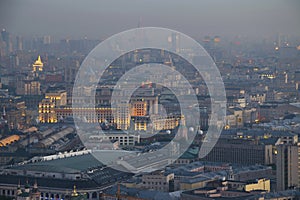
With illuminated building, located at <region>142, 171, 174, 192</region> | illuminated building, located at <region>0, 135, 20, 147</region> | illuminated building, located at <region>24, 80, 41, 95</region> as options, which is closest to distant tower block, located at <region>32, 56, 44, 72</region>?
illuminated building, located at <region>24, 80, 41, 95</region>

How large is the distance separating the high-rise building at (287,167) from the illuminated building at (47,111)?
795 cm

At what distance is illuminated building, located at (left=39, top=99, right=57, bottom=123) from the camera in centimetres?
1806

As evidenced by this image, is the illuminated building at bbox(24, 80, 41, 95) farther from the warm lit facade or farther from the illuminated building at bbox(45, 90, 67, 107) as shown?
the warm lit facade

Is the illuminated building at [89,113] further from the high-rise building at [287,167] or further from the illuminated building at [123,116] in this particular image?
the high-rise building at [287,167]

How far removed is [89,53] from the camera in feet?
94.0

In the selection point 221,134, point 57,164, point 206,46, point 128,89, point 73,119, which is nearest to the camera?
point 57,164

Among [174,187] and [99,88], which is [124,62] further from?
[174,187]

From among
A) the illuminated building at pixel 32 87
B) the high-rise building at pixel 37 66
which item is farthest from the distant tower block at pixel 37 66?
the illuminated building at pixel 32 87

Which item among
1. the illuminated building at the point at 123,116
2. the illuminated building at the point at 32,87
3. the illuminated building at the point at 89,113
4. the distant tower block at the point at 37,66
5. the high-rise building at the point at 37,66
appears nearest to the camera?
the illuminated building at the point at 123,116

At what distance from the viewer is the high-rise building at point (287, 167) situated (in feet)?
34.1

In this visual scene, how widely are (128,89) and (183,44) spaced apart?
5411 mm

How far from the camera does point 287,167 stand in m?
10.5

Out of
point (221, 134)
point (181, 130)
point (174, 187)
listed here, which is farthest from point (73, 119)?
point (174, 187)

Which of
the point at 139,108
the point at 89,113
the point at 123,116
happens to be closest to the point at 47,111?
the point at 89,113
